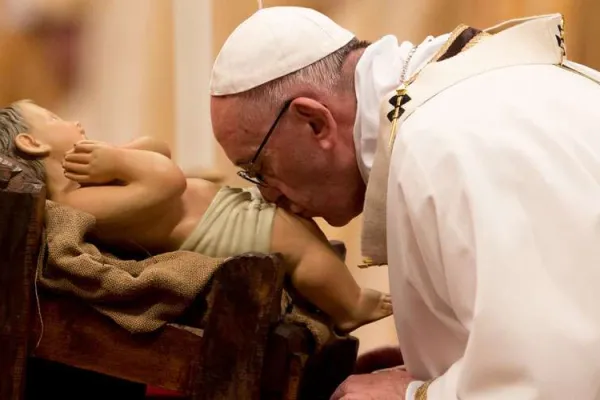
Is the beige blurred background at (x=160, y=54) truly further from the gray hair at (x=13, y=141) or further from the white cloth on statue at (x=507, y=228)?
the white cloth on statue at (x=507, y=228)

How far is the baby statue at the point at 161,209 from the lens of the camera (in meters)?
1.18

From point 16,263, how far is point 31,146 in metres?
0.19

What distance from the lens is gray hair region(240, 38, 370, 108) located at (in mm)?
1209

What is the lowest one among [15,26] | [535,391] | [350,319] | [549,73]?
[350,319]

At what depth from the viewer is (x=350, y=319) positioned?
1.29 meters

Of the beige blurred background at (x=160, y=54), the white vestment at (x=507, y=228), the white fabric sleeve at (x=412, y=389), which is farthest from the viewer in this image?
the beige blurred background at (x=160, y=54)

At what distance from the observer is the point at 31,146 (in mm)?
1195

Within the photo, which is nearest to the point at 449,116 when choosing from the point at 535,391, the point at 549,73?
the point at 549,73

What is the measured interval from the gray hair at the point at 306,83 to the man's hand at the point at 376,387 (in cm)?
38

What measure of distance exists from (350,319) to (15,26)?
101 centimetres

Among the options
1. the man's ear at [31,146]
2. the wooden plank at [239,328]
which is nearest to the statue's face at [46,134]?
the man's ear at [31,146]

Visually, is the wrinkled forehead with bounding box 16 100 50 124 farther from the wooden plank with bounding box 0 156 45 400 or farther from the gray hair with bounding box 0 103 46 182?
the wooden plank with bounding box 0 156 45 400

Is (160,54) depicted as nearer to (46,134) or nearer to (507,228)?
(46,134)

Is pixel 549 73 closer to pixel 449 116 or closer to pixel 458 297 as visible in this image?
pixel 449 116
